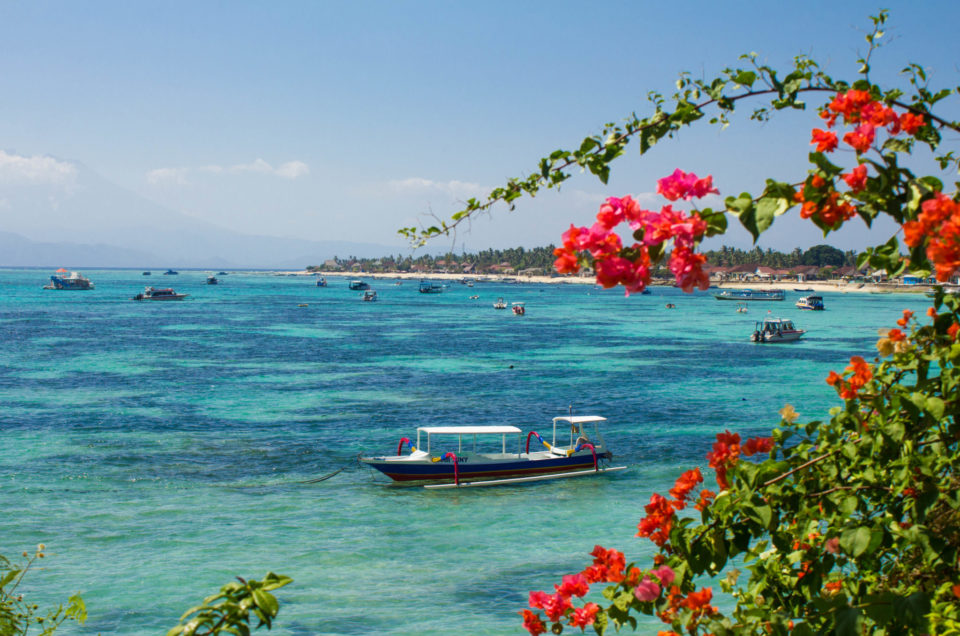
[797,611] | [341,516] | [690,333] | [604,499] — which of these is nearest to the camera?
[797,611]

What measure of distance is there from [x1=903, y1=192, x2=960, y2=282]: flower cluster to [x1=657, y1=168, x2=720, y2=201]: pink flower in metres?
0.66

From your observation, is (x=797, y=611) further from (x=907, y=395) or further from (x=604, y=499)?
(x=604, y=499)

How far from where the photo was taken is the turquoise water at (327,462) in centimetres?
1502

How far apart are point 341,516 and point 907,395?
17358mm

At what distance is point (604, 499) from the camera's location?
20797 mm

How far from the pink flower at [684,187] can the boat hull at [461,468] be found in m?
19.3

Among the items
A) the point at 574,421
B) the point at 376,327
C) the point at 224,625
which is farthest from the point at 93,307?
the point at 224,625

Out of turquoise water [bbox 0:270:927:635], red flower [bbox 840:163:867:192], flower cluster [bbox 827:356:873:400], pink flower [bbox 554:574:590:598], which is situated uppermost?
red flower [bbox 840:163:867:192]

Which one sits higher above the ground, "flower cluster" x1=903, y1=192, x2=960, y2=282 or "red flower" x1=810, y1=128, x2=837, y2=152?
"red flower" x1=810, y1=128, x2=837, y2=152

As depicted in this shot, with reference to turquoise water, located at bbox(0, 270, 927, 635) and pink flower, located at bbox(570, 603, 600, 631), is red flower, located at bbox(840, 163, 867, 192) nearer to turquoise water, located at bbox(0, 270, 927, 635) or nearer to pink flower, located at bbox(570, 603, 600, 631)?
pink flower, located at bbox(570, 603, 600, 631)

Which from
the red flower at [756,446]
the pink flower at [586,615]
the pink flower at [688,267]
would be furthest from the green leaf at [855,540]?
the pink flower at [688,267]

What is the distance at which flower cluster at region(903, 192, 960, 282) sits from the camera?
2346 mm

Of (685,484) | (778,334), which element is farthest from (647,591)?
(778,334)

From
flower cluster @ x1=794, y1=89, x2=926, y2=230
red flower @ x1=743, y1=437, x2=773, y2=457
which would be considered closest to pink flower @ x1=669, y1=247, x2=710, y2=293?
flower cluster @ x1=794, y1=89, x2=926, y2=230
